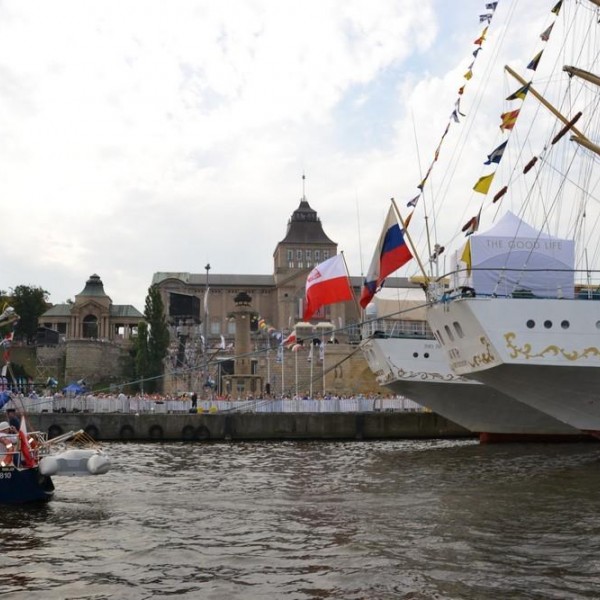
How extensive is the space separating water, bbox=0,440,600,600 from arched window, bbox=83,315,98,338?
82.8 m

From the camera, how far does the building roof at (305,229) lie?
397 feet

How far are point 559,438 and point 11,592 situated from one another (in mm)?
26728

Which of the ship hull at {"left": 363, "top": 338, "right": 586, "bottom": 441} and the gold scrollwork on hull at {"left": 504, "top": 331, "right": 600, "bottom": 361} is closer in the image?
the gold scrollwork on hull at {"left": 504, "top": 331, "right": 600, "bottom": 361}

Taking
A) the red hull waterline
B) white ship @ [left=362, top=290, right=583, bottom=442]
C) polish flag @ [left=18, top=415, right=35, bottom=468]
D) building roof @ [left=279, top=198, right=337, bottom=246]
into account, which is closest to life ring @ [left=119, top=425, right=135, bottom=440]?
white ship @ [left=362, top=290, right=583, bottom=442]

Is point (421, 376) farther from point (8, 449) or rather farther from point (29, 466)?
point (8, 449)

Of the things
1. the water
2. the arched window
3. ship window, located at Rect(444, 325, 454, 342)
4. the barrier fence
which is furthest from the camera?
the arched window

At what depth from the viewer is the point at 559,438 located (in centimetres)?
3288

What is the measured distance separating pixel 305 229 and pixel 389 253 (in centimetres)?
9293

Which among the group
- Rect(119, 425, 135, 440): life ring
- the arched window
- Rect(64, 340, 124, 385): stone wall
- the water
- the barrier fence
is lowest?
the water

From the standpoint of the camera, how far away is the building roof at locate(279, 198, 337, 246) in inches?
4764

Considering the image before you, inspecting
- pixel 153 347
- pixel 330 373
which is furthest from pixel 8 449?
pixel 153 347

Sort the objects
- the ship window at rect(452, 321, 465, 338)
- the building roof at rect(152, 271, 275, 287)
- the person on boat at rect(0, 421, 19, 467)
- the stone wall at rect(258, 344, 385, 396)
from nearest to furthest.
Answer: the person on boat at rect(0, 421, 19, 467) → the ship window at rect(452, 321, 465, 338) → the stone wall at rect(258, 344, 385, 396) → the building roof at rect(152, 271, 275, 287)

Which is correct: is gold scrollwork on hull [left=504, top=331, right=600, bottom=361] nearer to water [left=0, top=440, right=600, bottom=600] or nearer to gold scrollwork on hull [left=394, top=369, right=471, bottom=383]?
water [left=0, top=440, right=600, bottom=600]

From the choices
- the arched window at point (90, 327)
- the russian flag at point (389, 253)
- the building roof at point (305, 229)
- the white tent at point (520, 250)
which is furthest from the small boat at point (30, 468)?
the building roof at point (305, 229)
